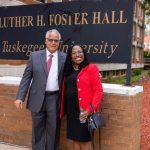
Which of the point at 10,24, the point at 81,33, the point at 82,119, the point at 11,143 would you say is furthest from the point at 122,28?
the point at 11,143

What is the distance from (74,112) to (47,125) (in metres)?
0.62

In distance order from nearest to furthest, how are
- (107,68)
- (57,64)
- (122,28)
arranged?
(57,64) < (122,28) < (107,68)

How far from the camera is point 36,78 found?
194 inches

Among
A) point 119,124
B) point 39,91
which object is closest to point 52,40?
point 39,91

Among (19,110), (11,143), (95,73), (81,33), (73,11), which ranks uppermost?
(73,11)

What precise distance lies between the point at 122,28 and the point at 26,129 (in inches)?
98.6

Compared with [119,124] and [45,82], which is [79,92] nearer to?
[45,82]

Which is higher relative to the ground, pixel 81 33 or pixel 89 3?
pixel 89 3

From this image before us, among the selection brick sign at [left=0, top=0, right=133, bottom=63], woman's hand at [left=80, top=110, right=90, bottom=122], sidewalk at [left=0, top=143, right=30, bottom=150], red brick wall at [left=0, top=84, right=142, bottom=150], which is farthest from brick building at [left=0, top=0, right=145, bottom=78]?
sidewalk at [left=0, top=143, right=30, bottom=150]

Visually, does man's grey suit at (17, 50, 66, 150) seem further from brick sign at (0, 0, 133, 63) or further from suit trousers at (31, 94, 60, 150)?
brick sign at (0, 0, 133, 63)

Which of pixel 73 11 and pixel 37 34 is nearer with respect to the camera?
pixel 73 11

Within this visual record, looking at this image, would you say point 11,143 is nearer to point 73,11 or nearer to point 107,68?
point 73,11

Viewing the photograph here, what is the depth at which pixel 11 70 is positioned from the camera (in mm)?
11953

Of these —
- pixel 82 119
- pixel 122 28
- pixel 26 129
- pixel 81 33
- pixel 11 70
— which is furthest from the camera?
pixel 11 70
